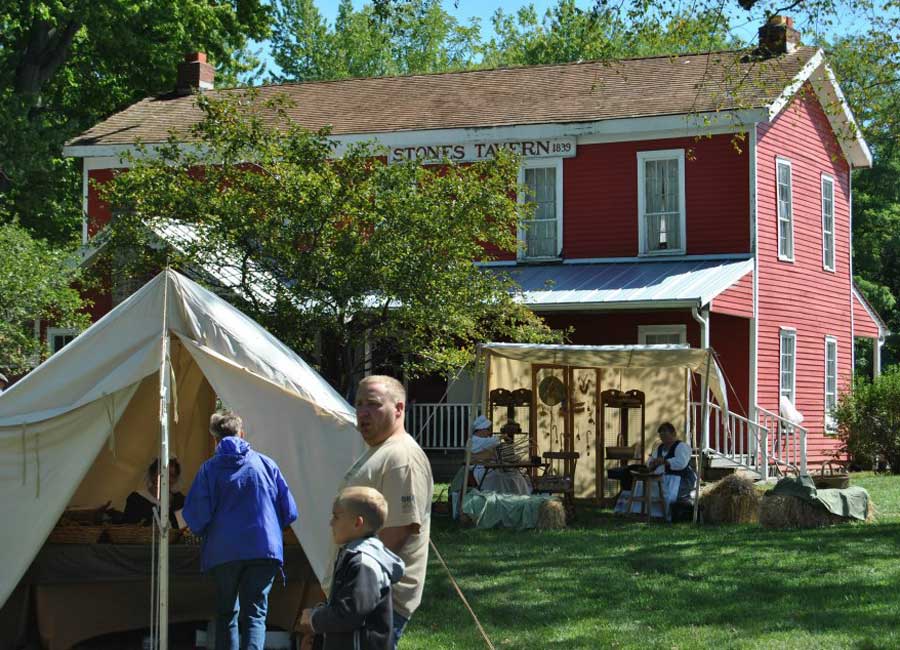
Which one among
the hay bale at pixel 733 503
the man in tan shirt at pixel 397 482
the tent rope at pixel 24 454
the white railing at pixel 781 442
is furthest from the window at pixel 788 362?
the man in tan shirt at pixel 397 482

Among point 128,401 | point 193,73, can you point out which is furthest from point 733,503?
point 193,73

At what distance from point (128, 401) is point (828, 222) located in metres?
19.9

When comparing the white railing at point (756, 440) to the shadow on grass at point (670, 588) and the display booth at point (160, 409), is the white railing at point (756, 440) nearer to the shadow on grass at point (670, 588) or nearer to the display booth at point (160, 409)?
the shadow on grass at point (670, 588)

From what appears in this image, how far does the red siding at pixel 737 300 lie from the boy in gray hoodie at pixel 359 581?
618 inches

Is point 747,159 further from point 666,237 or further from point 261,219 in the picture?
point 261,219

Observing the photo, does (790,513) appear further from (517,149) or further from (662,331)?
(517,149)

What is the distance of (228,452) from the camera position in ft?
25.2

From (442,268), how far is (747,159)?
29.0ft

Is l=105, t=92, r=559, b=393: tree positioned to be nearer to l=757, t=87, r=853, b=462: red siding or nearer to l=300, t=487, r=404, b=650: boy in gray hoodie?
l=757, t=87, r=853, b=462: red siding

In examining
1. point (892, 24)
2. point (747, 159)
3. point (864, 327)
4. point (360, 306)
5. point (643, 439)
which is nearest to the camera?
point (360, 306)

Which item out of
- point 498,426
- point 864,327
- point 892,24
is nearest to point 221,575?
point 498,426

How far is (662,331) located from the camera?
22.9m

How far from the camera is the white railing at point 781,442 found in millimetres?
20734

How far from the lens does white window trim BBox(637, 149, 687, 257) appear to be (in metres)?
22.7
